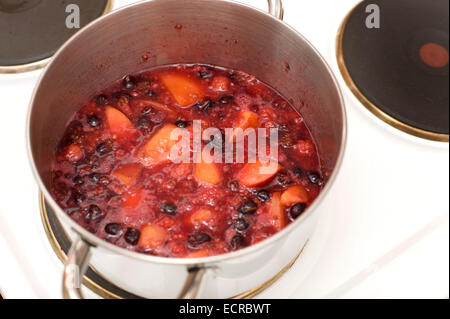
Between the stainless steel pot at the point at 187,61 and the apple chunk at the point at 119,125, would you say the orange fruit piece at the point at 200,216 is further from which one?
the apple chunk at the point at 119,125

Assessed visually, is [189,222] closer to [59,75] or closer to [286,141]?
[286,141]

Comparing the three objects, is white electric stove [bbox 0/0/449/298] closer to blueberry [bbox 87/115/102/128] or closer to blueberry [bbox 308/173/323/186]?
blueberry [bbox 308/173/323/186]

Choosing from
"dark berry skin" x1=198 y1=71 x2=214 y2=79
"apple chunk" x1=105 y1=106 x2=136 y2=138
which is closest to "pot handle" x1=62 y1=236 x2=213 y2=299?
"apple chunk" x1=105 y1=106 x2=136 y2=138

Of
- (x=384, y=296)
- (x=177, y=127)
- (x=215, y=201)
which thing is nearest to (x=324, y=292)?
(x=384, y=296)

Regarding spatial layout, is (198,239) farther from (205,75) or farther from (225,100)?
(205,75)

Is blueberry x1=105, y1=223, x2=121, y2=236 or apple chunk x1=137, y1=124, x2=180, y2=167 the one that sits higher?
apple chunk x1=137, y1=124, x2=180, y2=167

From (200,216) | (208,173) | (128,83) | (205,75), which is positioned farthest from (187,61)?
(200,216)
